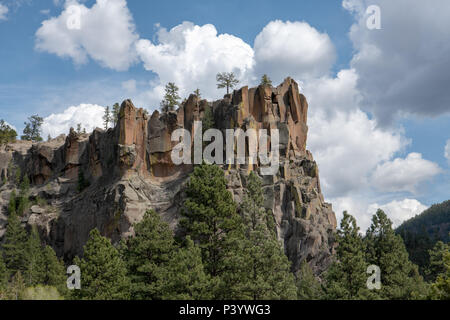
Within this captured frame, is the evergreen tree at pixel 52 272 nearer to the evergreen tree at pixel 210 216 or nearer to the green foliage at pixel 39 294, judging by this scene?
the evergreen tree at pixel 210 216

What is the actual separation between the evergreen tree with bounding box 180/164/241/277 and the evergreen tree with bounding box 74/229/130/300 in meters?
6.79

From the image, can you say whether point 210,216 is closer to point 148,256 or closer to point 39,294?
point 148,256

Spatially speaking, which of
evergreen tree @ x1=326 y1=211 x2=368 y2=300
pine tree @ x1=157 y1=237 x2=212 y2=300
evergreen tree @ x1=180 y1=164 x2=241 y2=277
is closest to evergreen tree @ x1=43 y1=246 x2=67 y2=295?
evergreen tree @ x1=180 y1=164 x2=241 y2=277

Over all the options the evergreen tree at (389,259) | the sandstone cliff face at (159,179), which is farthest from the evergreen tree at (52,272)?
the evergreen tree at (389,259)

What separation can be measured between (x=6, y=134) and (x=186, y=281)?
86670 mm

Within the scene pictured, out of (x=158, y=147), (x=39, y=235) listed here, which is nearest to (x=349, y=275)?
(x=158, y=147)

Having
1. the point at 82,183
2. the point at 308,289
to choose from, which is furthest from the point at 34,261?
the point at 308,289

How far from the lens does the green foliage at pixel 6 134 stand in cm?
9435

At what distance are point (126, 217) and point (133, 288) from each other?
27.0 metres

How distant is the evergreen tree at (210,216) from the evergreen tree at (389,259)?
47.1 feet

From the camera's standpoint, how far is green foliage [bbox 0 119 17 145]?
9435cm
